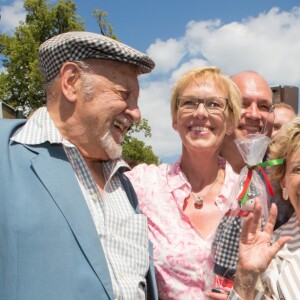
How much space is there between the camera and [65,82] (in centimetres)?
256

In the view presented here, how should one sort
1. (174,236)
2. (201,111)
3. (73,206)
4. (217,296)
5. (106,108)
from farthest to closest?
(201,111) < (174,236) < (106,108) < (217,296) < (73,206)

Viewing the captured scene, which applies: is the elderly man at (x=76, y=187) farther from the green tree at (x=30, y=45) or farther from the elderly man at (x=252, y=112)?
the green tree at (x=30, y=45)

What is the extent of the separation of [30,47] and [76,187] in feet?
53.4

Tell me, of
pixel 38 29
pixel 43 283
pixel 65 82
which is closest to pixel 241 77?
pixel 65 82

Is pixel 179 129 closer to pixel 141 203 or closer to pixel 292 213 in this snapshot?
pixel 141 203

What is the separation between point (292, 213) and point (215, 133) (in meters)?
0.79

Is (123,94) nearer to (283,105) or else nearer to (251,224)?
(251,224)

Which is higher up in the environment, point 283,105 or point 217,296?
point 283,105

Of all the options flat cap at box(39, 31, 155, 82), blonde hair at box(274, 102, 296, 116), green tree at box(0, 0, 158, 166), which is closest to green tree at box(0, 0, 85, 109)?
green tree at box(0, 0, 158, 166)

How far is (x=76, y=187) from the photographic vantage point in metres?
2.29

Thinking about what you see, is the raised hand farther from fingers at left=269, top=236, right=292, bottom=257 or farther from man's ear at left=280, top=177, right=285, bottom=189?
man's ear at left=280, top=177, right=285, bottom=189

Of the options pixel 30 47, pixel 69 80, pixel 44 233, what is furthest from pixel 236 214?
pixel 30 47

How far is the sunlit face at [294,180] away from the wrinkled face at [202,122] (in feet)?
2.21

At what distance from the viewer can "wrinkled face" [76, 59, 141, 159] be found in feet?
8.41
